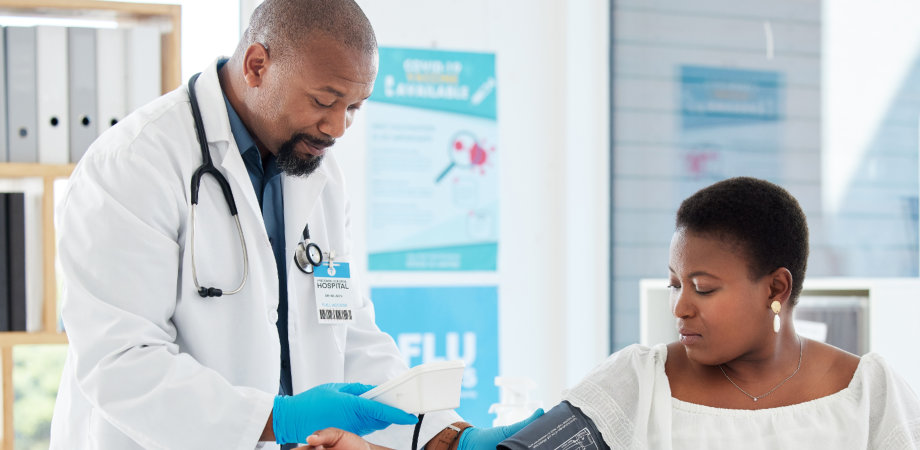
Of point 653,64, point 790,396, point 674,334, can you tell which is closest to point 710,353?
→ point 790,396

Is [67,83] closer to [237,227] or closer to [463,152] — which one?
[237,227]

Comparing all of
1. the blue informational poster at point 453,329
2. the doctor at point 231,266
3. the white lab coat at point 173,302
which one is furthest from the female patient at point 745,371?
the blue informational poster at point 453,329

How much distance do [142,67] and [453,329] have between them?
1.38 meters

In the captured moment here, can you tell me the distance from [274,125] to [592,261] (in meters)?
1.95

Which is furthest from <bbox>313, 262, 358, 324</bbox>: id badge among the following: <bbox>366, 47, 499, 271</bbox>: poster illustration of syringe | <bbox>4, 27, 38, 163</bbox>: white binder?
<bbox>366, 47, 499, 271</bbox>: poster illustration of syringe

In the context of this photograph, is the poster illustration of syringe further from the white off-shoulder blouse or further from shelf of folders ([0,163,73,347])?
the white off-shoulder blouse

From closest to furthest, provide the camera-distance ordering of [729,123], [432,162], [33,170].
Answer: [33,170] → [729,123] → [432,162]

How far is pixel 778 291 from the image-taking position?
1.29 m

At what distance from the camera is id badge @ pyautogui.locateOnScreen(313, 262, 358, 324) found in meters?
1.48

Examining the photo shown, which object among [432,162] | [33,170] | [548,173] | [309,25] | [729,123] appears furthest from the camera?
[548,173]

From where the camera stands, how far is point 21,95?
217 cm

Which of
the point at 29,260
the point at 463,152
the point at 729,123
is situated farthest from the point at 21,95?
the point at 729,123

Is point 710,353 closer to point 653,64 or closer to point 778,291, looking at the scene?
point 778,291

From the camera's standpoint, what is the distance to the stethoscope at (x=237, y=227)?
131 cm
